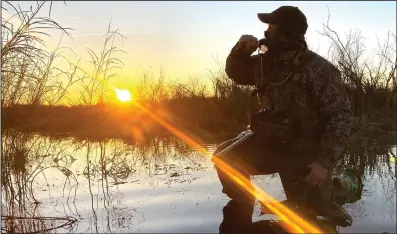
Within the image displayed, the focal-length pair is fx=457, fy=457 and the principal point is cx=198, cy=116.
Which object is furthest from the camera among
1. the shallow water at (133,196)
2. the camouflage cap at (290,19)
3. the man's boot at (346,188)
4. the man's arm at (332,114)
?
the man's boot at (346,188)

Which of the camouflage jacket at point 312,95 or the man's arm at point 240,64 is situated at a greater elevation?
the man's arm at point 240,64

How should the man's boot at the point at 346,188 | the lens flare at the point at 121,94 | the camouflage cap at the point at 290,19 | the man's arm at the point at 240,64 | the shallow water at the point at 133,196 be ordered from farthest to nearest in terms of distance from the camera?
1. the lens flare at the point at 121,94
2. the man's arm at the point at 240,64
3. the man's boot at the point at 346,188
4. the camouflage cap at the point at 290,19
5. the shallow water at the point at 133,196

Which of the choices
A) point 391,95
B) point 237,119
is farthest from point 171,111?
point 391,95

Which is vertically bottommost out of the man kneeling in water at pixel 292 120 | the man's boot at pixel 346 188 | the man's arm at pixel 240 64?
the man's boot at pixel 346 188

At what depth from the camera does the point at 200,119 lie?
13.3 metres

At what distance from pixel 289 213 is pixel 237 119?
28.7 feet

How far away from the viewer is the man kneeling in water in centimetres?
338

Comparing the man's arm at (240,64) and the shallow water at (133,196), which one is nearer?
the shallow water at (133,196)

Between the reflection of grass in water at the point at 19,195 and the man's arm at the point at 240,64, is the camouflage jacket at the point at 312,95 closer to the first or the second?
the man's arm at the point at 240,64

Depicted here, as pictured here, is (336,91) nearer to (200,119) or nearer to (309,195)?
(309,195)

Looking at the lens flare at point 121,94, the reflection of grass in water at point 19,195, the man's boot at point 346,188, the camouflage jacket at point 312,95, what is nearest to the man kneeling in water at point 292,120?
the camouflage jacket at point 312,95

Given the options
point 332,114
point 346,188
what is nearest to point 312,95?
point 332,114

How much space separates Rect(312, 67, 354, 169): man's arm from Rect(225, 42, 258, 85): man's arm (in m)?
0.68

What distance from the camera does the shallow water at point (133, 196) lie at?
344 centimetres
